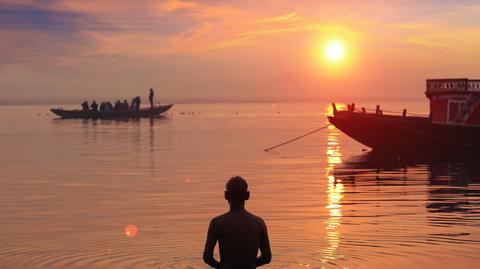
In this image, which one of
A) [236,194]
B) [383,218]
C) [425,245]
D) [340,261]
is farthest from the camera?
[383,218]

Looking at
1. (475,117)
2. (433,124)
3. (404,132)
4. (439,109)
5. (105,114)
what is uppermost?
(439,109)

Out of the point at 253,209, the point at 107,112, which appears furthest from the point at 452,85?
the point at 107,112

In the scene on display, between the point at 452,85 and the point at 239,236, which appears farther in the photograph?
the point at 452,85

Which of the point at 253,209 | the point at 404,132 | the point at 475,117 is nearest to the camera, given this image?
the point at 253,209

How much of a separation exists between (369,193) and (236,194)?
60.5ft

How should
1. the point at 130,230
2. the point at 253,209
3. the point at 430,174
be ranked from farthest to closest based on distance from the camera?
the point at 430,174 < the point at 253,209 < the point at 130,230

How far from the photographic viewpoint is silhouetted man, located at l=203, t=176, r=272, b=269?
8.41m

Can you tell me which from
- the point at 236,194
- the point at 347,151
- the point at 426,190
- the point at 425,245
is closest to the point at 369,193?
the point at 426,190

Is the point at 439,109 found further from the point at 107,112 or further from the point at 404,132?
the point at 107,112

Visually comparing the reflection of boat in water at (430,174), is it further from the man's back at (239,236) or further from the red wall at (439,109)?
the man's back at (239,236)

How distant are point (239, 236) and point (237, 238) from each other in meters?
0.03

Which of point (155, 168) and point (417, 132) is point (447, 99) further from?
point (155, 168)

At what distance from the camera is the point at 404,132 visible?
47938mm

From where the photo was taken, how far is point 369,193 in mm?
26141
